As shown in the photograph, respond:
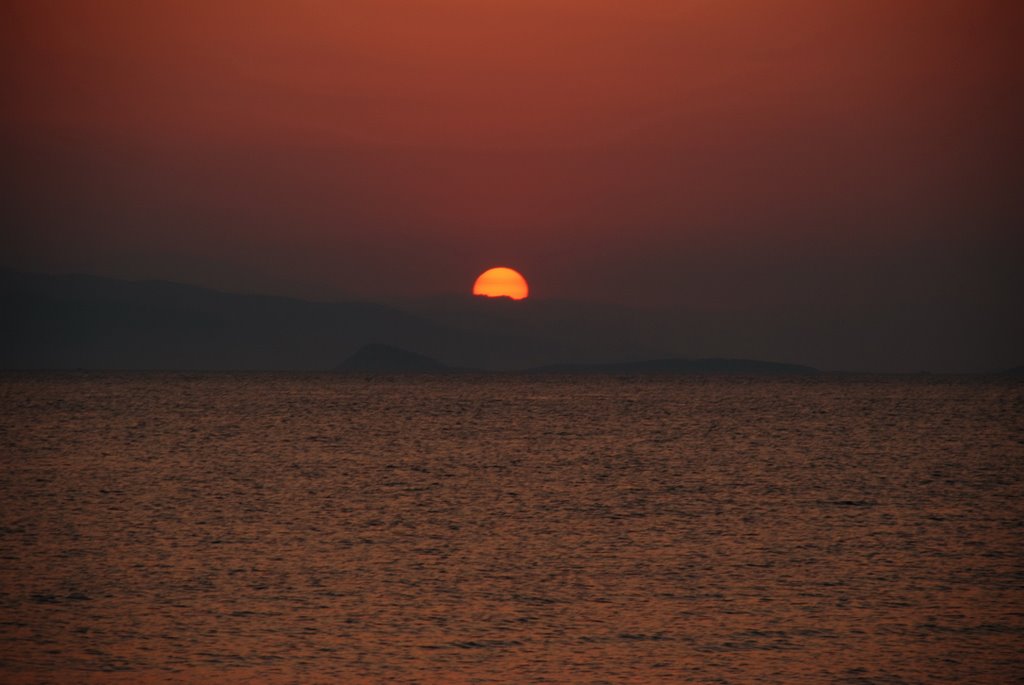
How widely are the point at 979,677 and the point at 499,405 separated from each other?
152300 mm

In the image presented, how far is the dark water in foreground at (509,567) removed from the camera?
2320 centimetres

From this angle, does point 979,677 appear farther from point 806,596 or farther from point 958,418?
point 958,418

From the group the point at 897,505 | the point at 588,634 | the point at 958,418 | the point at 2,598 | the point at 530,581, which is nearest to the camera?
the point at 588,634

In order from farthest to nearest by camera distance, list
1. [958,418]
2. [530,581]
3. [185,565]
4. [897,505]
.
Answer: [958,418], [897,505], [185,565], [530,581]

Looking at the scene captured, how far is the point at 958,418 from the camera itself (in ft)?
444

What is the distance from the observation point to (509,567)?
110 feet

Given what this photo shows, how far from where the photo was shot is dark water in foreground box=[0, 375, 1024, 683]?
76.1 feet

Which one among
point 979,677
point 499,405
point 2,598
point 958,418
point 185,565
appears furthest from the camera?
point 499,405

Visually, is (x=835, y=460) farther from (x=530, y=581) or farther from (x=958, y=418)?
(x=958, y=418)

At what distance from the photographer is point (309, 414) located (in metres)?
141

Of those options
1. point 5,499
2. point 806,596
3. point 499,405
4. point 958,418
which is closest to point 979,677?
point 806,596

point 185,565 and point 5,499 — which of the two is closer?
point 185,565

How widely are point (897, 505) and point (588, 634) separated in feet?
95.8

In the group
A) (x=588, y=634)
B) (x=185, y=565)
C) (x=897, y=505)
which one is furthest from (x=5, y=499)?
(x=897, y=505)
